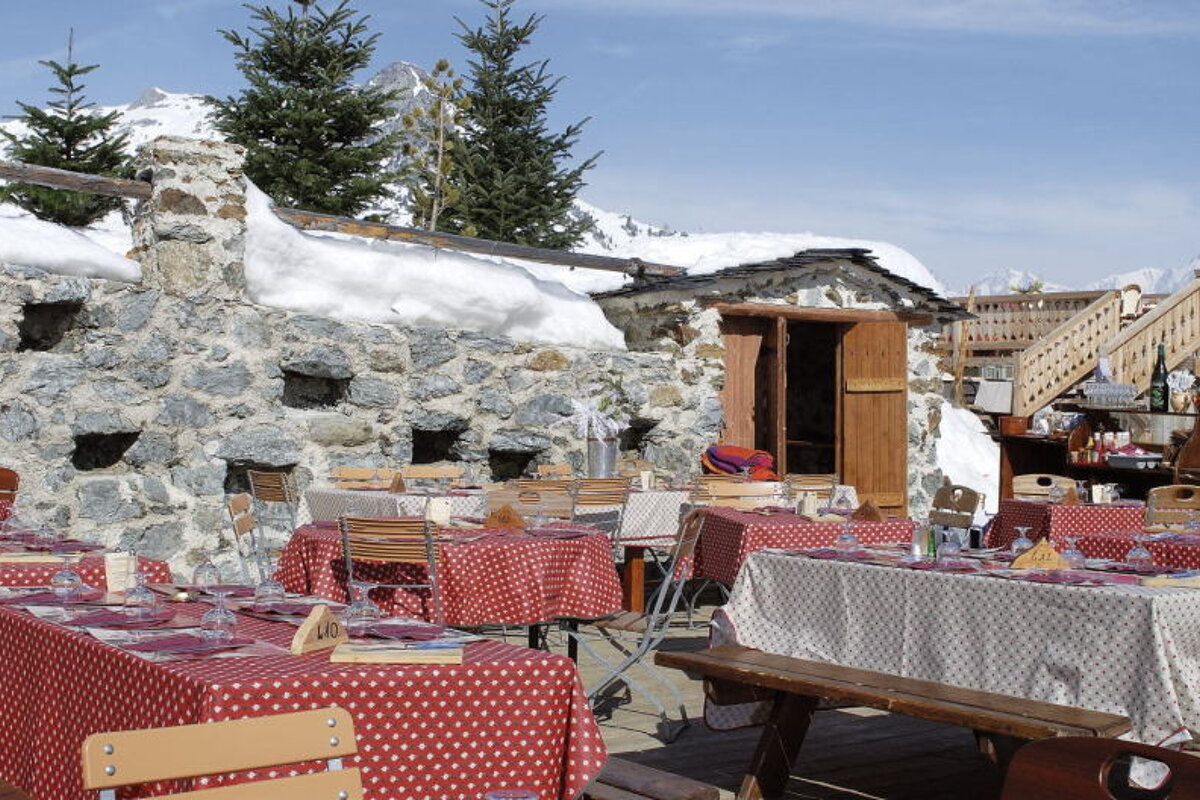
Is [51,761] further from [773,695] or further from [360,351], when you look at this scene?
[360,351]

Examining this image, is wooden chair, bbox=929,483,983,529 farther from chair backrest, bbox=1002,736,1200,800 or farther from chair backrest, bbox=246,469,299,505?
chair backrest, bbox=1002,736,1200,800

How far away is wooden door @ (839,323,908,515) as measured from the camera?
1225 cm

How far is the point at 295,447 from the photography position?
8.99 m

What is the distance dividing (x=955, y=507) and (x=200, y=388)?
461 centimetres

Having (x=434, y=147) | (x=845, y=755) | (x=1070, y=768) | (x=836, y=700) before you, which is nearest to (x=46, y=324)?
(x=845, y=755)

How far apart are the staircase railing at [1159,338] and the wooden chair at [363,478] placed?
1096 centimetres

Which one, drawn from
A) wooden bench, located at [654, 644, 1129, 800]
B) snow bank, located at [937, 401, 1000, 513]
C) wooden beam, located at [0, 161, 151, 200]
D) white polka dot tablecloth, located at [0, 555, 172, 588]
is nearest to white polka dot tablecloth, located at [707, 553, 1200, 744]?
wooden bench, located at [654, 644, 1129, 800]

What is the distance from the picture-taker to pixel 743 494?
7.43m

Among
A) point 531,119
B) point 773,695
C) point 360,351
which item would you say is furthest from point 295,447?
point 531,119

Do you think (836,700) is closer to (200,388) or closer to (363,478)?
(363,478)

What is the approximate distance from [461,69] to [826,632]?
1621 cm

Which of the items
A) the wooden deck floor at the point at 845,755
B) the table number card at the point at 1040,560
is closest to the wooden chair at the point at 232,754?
the wooden deck floor at the point at 845,755

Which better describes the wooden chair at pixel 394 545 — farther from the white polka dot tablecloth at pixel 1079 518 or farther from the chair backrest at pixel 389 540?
the white polka dot tablecloth at pixel 1079 518

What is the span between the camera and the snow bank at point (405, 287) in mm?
9125
